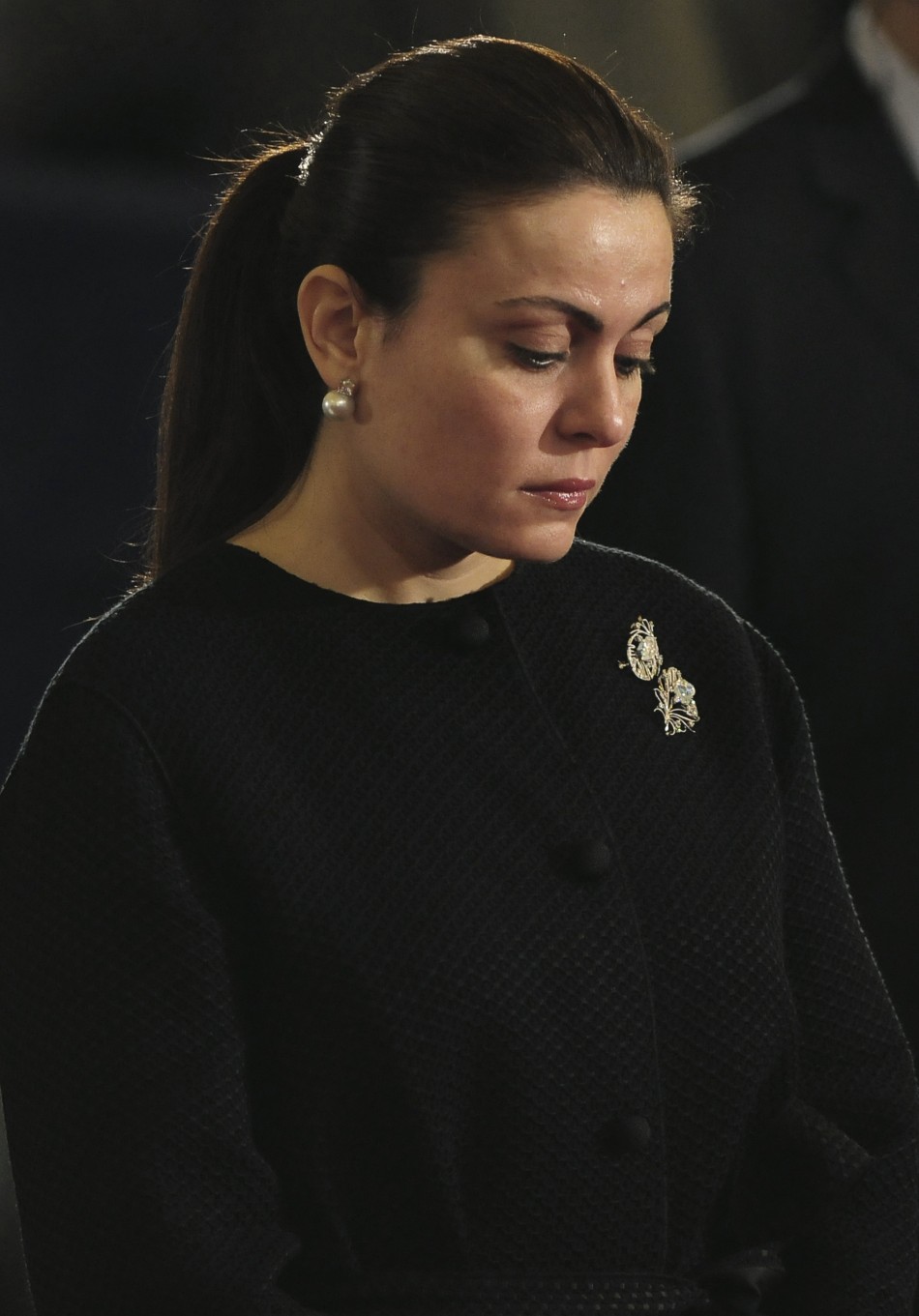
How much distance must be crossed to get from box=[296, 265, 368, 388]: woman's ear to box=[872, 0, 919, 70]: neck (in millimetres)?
955

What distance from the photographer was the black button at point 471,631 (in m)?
1.35

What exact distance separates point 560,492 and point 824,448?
74cm

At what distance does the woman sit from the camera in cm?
119

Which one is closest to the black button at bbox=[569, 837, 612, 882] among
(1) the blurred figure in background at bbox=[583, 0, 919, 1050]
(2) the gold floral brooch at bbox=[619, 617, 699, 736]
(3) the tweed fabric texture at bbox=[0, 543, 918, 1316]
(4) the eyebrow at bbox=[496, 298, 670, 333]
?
(3) the tweed fabric texture at bbox=[0, 543, 918, 1316]

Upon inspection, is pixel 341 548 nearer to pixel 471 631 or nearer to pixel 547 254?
pixel 471 631

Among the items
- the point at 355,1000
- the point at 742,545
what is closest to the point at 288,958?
the point at 355,1000

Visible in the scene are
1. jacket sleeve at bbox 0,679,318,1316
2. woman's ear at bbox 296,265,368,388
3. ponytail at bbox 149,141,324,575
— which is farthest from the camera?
ponytail at bbox 149,141,324,575

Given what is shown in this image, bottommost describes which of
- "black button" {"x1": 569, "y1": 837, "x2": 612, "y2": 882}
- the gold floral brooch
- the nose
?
"black button" {"x1": 569, "y1": 837, "x2": 612, "y2": 882}

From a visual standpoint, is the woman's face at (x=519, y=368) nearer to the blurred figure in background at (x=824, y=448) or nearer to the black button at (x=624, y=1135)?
the black button at (x=624, y=1135)

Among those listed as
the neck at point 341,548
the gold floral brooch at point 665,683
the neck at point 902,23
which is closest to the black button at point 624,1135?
the gold floral brooch at point 665,683

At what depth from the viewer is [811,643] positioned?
6.37 ft

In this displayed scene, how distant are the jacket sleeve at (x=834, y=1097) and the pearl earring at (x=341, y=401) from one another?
1.38 feet

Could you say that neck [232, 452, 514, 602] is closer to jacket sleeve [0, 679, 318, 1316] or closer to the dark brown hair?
the dark brown hair

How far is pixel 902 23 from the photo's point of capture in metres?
1.96
